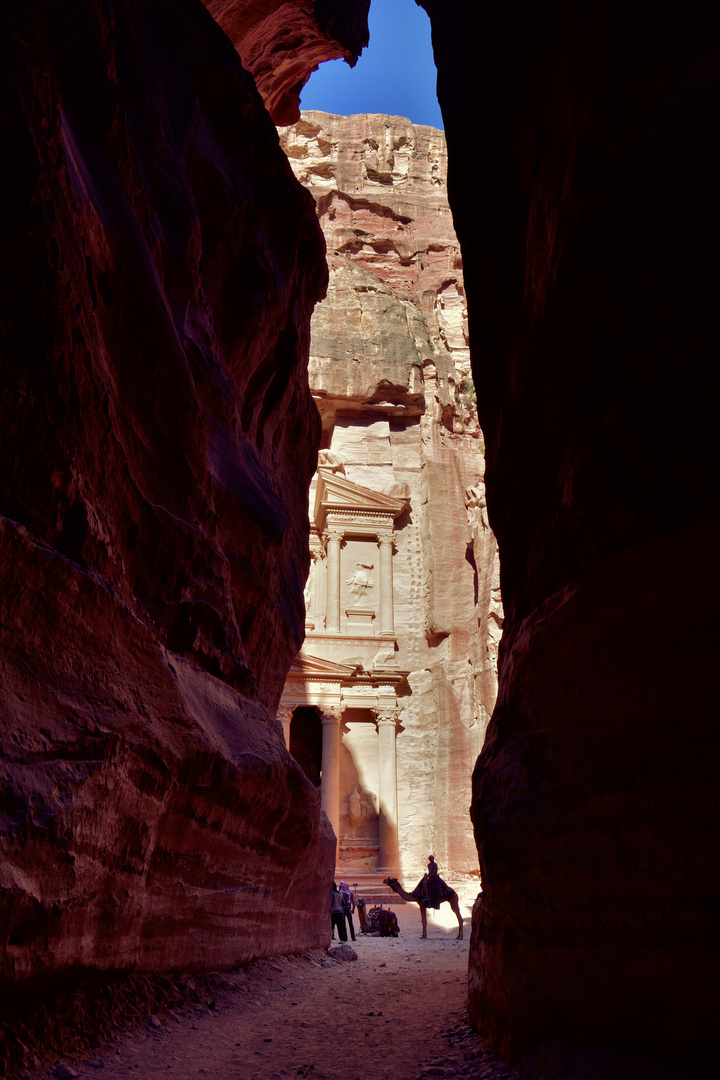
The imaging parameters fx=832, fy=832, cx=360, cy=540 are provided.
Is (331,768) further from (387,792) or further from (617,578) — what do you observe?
(617,578)

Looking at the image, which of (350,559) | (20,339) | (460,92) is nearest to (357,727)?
(350,559)

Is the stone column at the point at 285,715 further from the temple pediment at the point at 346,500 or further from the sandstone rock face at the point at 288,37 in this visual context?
the sandstone rock face at the point at 288,37

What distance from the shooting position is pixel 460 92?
770cm

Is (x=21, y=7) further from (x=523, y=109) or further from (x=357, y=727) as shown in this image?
(x=357, y=727)

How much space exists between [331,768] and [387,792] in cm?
250

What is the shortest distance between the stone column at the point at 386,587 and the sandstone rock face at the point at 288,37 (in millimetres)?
19382

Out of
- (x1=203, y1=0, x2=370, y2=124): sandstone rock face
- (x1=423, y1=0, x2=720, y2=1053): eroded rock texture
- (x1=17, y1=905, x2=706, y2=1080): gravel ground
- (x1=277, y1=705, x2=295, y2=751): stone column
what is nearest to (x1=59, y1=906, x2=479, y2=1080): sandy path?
(x1=17, y1=905, x2=706, y2=1080): gravel ground

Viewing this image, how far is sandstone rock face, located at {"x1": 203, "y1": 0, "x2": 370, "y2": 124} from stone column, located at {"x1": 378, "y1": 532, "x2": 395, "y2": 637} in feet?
63.6

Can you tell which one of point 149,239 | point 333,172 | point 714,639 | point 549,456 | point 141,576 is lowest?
point 714,639

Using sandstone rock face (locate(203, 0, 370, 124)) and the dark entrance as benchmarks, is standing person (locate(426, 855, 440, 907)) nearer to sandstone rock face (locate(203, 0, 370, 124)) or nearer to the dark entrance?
sandstone rock face (locate(203, 0, 370, 124))

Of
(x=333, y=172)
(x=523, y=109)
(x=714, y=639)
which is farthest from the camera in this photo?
(x=333, y=172)

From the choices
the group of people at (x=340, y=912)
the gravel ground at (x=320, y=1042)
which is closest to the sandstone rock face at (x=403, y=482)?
the group of people at (x=340, y=912)

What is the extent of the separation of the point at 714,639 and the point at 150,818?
3.30 metres

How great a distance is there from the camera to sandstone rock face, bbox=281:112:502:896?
2995 cm
